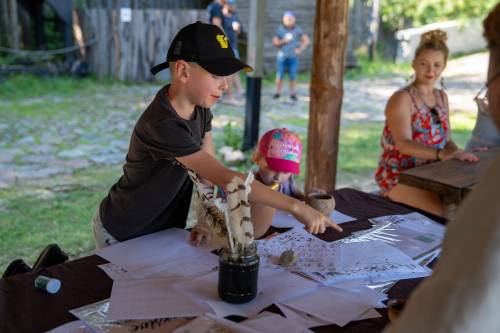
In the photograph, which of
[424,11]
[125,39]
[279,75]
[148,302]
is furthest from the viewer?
[424,11]

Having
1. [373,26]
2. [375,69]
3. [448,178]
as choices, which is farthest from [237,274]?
[373,26]

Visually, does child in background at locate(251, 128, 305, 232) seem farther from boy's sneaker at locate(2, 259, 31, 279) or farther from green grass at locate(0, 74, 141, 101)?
green grass at locate(0, 74, 141, 101)

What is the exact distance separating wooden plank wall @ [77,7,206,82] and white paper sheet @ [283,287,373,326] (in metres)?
9.95

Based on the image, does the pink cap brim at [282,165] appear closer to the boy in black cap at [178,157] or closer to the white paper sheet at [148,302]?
the boy in black cap at [178,157]

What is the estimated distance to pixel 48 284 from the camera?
1592 millimetres

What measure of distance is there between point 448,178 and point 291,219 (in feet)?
3.18

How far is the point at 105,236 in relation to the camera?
7.14 ft

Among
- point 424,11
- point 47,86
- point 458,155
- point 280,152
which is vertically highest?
point 424,11

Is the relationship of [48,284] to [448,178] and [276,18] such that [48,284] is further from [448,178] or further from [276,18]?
[276,18]

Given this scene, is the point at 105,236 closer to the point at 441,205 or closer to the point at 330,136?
the point at 441,205

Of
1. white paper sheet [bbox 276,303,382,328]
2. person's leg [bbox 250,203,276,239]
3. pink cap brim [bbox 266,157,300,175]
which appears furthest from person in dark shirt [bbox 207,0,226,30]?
white paper sheet [bbox 276,303,382,328]

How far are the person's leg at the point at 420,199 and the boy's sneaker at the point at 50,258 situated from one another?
1.77 m

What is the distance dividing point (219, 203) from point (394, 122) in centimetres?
213

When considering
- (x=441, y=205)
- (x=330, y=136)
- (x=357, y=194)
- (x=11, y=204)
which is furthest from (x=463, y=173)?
(x=11, y=204)
